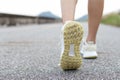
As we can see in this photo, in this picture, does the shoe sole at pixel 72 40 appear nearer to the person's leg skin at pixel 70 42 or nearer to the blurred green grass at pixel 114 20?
the person's leg skin at pixel 70 42

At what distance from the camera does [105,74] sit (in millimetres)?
2705

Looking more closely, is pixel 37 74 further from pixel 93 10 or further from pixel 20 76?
pixel 93 10

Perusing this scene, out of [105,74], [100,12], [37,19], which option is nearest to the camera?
[105,74]

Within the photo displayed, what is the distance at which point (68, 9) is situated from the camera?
2.78m

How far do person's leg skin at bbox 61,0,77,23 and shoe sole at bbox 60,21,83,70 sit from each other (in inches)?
7.9

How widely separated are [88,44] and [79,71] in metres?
0.70

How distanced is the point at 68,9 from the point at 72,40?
311 millimetres

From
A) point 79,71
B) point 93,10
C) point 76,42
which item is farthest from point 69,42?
point 93,10

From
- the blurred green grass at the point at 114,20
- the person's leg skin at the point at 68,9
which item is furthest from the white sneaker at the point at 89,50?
the blurred green grass at the point at 114,20

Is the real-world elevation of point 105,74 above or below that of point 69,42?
below

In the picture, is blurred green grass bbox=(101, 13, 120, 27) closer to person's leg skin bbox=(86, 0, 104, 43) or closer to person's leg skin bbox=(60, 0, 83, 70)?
person's leg skin bbox=(86, 0, 104, 43)

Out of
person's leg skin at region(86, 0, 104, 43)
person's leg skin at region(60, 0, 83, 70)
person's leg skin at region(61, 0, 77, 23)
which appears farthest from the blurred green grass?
person's leg skin at region(60, 0, 83, 70)

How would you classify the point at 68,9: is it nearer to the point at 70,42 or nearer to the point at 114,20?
the point at 70,42

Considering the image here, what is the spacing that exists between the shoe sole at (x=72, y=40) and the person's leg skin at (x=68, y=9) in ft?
0.66
